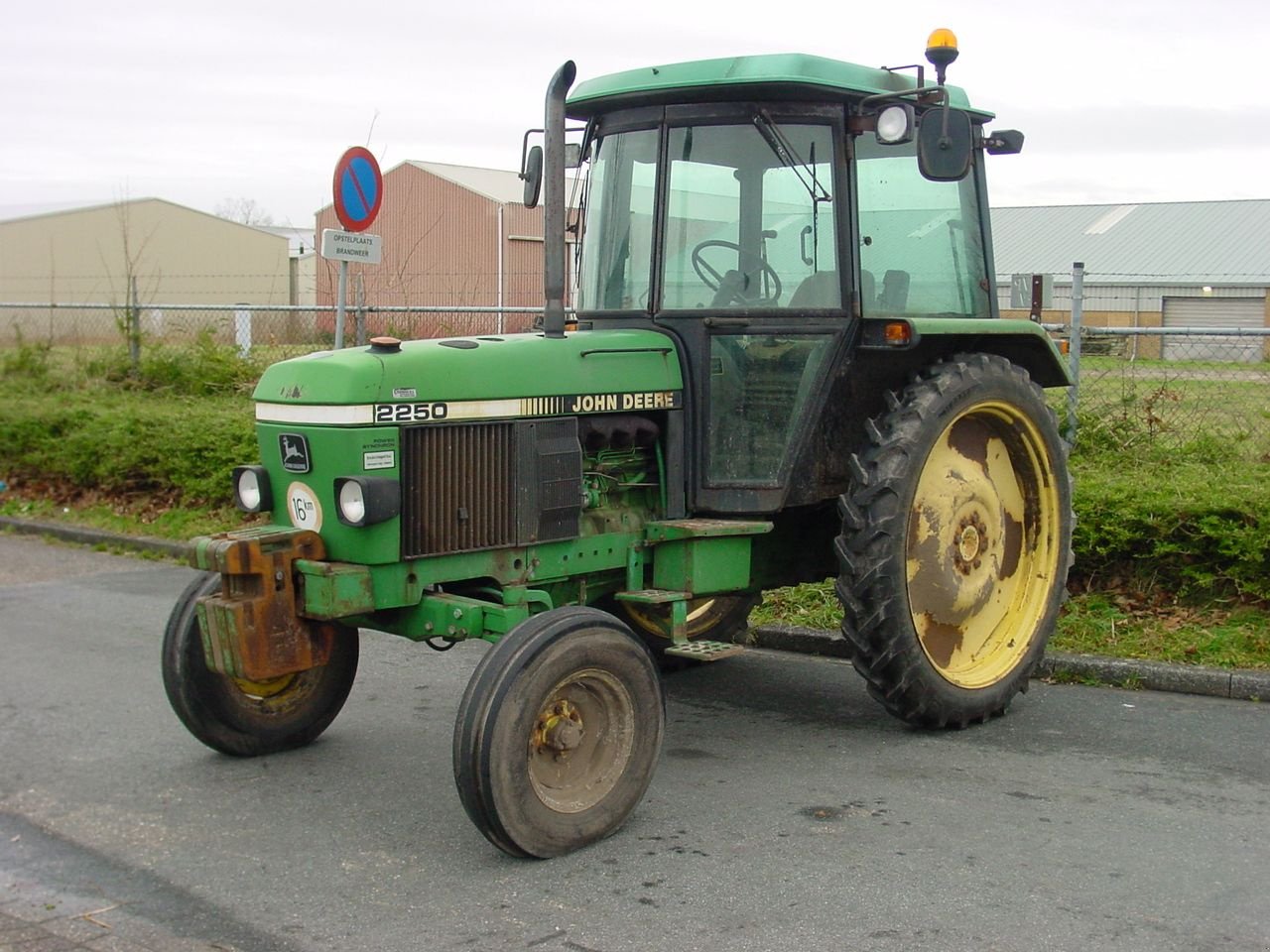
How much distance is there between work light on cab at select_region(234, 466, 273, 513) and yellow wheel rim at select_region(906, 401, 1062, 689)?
2.47 m

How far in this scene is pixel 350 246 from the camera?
9.59 meters

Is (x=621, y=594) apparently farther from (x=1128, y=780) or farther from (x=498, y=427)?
(x=1128, y=780)

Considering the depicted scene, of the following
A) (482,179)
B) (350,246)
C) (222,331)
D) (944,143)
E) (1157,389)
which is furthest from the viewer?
(482,179)

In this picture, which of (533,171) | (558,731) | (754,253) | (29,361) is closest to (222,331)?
(29,361)

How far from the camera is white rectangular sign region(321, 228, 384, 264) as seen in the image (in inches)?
369


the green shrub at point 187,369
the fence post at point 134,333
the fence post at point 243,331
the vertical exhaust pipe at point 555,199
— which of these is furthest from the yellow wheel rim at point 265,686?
the fence post at point 134,333

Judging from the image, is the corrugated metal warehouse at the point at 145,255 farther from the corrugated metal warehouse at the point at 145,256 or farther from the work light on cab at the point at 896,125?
the work light on cab at the point at 896,125

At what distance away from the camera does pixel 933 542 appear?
582 centimetres

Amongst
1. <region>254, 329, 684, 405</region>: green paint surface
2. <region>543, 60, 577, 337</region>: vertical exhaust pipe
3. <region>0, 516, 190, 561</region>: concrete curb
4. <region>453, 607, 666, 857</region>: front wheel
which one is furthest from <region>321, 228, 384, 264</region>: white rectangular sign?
<region>453, 607, 666, 857</region>: front wheel

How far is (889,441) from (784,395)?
44cm

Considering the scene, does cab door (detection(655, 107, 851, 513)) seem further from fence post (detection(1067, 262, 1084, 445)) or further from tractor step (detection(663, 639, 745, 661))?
fence post (detection(1067, 262, 1084, 445))

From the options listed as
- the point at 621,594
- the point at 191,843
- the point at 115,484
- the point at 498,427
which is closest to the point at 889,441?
the point at 621,594

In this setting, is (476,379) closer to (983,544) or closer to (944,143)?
(944,143)

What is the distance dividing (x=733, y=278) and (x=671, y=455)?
2.43 feet
